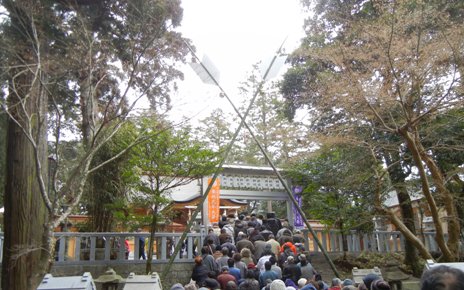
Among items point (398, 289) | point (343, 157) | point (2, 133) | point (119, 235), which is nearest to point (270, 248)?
point (398, 289)

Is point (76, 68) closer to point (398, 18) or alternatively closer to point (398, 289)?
point (398, 18)

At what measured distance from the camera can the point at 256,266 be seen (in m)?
8.77

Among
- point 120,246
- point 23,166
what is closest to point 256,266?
point 120,246

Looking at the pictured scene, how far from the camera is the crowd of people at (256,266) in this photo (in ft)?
21.5

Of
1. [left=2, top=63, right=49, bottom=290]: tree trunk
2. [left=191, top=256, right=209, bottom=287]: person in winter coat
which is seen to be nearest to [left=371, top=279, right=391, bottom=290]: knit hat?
[left=191, top=256, right=209, bottom=287]: person in winter coat

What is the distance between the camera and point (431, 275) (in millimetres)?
1800

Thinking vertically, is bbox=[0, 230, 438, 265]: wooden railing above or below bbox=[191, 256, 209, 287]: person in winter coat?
above

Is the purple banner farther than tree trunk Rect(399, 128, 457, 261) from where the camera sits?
Yes

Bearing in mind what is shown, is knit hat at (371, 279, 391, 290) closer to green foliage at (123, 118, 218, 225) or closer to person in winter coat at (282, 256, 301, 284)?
person in winter coat at (282, 256, 301, 284)

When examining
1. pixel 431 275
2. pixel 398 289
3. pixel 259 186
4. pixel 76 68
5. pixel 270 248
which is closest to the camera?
pixel 431 275

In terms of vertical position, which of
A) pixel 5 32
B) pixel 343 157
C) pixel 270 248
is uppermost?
pixel 5 32

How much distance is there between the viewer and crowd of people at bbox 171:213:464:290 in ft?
21.5

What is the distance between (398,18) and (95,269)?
29.3 ft

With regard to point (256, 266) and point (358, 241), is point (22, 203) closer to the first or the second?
point (256, 266)
